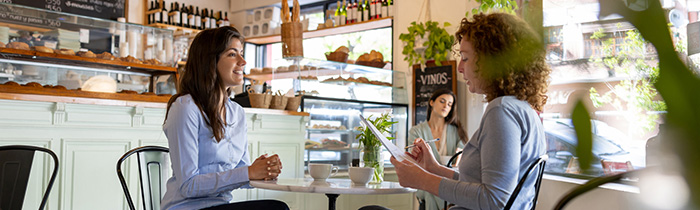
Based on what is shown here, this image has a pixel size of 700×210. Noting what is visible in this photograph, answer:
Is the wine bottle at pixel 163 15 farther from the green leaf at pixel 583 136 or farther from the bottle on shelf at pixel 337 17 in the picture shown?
the green leaf at pixel 583 136

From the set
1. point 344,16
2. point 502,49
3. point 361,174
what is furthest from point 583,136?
point 344,16

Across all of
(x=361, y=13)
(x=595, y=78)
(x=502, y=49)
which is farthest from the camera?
(x=361, y=13)

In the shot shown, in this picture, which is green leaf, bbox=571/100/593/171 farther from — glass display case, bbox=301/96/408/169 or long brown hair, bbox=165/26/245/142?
glass display case, bbox=301/96/408/169

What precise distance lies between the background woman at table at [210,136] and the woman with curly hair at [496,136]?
636mm

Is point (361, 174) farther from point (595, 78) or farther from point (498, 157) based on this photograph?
point (595, 78)

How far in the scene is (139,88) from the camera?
516cm

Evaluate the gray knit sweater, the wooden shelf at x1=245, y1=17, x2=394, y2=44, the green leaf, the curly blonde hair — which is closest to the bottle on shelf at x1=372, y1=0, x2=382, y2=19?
the wooden shelf at x1=245, y1=17, x2=394, y2=44

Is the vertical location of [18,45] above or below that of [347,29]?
below

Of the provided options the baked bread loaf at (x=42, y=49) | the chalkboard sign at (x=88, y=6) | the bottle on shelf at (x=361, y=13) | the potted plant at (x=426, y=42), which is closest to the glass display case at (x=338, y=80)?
the potted plant at (x=426, y=42)

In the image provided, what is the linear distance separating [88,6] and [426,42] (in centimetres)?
414

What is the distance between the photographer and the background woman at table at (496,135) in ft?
4.92

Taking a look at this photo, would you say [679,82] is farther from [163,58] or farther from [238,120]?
[163,58]

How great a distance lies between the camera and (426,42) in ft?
18.6

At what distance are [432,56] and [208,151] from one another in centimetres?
376
